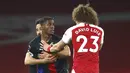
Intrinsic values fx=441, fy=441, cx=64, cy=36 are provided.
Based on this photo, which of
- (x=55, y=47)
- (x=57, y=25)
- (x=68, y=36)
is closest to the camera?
(x=68, y=36)

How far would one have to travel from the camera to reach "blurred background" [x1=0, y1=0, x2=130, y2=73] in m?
7.46

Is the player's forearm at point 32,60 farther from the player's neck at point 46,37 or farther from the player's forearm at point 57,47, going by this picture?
the player's forearm at point 57,47

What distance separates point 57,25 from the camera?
24.9ft

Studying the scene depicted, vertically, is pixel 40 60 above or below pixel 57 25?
below

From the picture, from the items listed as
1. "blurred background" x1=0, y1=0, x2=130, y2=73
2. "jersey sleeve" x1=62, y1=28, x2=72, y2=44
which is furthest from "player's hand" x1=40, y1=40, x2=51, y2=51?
"blurred background" x1=0, y1=0, x2=130, y2=73

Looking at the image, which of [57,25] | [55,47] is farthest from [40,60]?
[57,25]

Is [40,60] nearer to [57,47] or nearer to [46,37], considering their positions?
[46,37]

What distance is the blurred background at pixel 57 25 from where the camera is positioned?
7457 millimetres

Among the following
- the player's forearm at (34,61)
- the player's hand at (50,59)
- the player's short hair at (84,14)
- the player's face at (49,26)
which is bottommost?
the player's forearm at (34,61)

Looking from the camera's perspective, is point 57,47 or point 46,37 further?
point 46,37

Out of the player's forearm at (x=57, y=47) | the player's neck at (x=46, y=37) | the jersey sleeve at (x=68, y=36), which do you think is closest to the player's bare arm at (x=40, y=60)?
the player's neck at (x=46, y=37)
